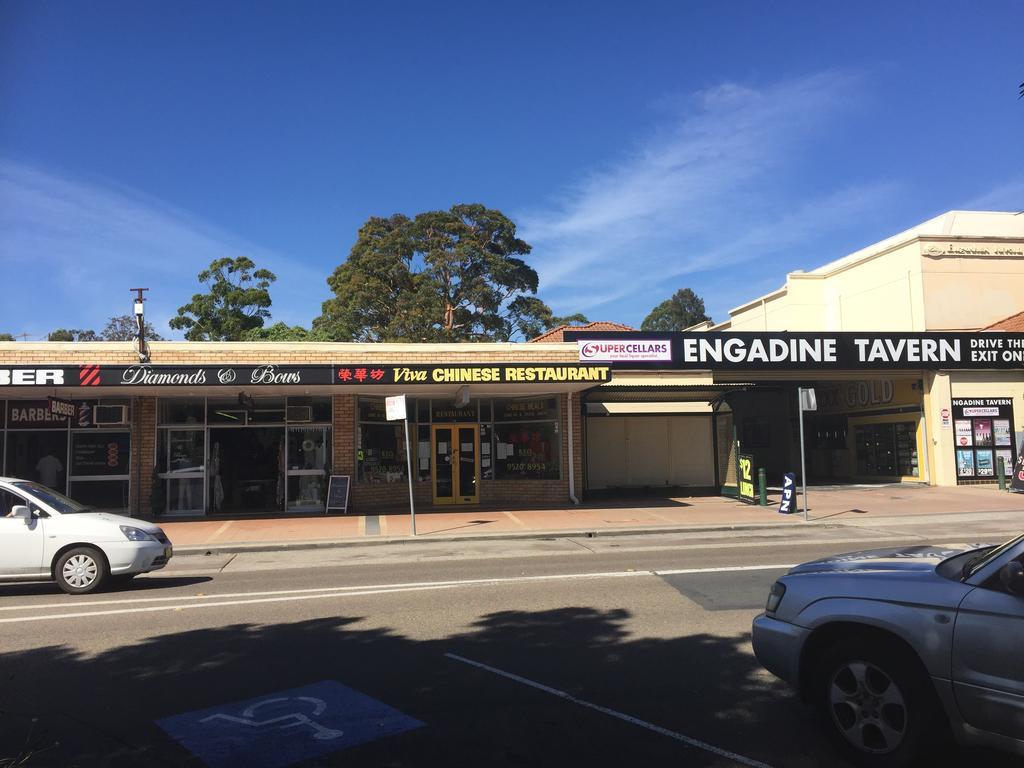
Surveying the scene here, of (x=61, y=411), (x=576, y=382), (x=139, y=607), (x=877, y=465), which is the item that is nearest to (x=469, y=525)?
(x=576, y=382)

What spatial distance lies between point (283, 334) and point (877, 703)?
44.2 metres

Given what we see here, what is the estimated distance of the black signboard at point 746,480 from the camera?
20269mm

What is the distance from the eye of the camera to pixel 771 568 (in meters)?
10.3

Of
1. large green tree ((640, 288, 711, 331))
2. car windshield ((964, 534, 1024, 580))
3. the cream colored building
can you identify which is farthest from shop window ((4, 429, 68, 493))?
large green tree ((640, 288, 711, 331))

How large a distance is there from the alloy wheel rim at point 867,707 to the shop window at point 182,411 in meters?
17.7

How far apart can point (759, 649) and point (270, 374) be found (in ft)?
45.6

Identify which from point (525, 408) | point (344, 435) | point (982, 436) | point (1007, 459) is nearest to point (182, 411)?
point (344, 435)

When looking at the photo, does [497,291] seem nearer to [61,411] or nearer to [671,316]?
[61,411]

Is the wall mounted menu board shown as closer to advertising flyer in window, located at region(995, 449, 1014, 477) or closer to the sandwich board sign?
the sandwich board sign

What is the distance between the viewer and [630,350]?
21.6m

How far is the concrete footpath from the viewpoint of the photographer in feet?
49.0

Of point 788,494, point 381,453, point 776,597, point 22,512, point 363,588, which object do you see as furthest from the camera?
point 381,453

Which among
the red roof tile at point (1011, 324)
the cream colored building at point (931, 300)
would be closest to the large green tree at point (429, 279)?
the cream colored building at point (931, 300)

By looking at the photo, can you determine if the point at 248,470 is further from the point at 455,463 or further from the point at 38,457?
the point at 455,463
